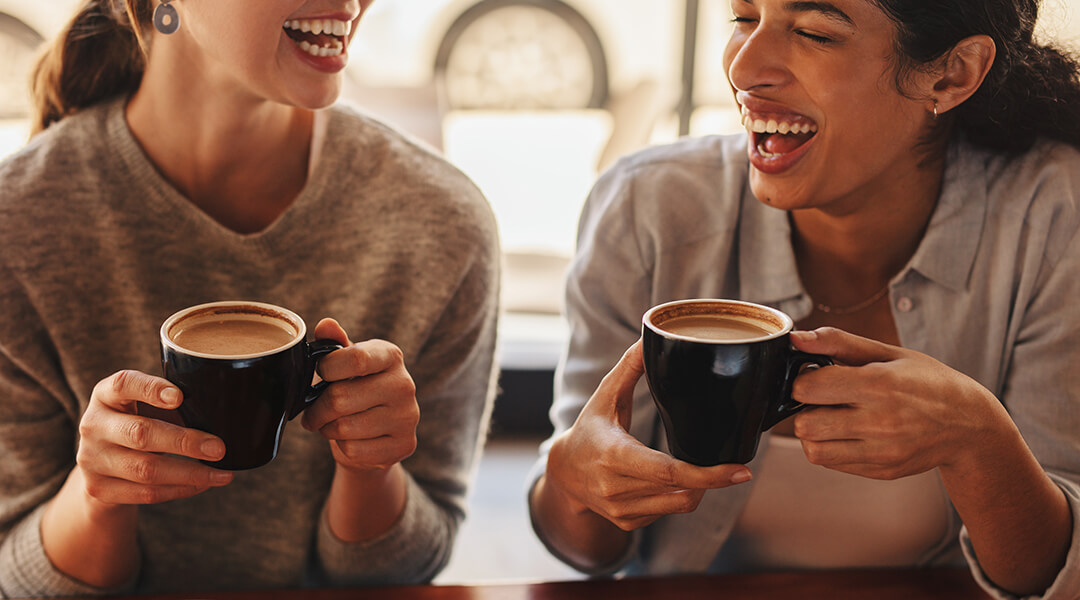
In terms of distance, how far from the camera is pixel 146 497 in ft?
3.02

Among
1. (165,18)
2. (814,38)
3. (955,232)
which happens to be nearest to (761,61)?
(814,38)

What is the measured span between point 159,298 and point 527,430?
77.9 inches

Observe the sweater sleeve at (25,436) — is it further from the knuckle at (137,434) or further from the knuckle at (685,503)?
the knuckle at (685,503)

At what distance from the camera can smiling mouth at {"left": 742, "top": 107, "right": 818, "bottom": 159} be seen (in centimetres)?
114

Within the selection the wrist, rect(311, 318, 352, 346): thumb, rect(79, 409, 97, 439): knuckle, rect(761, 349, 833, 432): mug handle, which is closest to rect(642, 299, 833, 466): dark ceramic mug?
rect(761, 349, 833, 432): mug handle

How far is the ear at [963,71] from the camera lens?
1.13 meters

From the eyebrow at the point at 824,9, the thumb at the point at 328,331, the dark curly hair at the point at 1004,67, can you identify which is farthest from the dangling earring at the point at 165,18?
the dark curly hair at the point at 1004,67

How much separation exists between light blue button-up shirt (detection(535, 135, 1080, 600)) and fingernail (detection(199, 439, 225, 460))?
1.69ft

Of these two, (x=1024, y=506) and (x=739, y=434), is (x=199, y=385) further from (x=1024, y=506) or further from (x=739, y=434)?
(x=1024, y=506)

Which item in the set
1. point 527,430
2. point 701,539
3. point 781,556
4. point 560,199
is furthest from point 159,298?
point 560,199

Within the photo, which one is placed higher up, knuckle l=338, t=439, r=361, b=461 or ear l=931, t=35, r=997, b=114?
ear l=931, t=35, r=997, b=114

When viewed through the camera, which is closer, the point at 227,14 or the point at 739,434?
the point at 739,434

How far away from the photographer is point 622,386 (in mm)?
979

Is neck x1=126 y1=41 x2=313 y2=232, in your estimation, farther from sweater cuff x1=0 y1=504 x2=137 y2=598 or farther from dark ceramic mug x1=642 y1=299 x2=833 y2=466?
dark ceramic mug x1=642 y1=299 x2=833 y2=466
